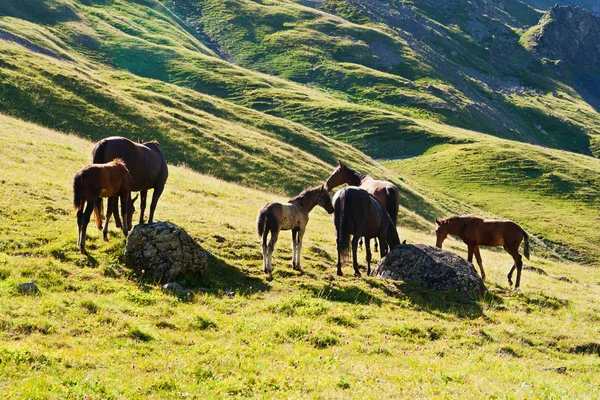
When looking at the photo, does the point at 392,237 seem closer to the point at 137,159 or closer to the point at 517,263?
the point at 517,263

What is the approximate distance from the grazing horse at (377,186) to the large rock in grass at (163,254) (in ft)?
36.0

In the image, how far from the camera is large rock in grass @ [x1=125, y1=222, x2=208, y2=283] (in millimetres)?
14992

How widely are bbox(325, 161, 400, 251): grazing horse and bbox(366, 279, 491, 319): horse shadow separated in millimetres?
6132

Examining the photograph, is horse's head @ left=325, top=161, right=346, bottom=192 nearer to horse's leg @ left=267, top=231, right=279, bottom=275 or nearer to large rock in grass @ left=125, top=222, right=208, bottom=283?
horse's leg @ left=267, top=231, right=279, bottom=275

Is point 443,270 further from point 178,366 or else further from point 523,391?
point 178,366

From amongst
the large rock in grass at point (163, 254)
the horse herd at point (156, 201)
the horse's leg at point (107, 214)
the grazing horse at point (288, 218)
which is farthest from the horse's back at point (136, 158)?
the grazing horse at point (288, 218)

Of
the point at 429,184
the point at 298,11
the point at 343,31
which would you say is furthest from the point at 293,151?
the point at 298,11

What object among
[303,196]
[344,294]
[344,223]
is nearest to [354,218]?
[344,223]

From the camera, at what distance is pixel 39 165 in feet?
87.4

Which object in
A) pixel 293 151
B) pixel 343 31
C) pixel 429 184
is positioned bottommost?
pixel 429 184

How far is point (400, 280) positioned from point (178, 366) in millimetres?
10236

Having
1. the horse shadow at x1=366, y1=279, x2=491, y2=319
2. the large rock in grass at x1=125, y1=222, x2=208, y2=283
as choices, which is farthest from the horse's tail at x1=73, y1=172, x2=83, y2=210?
the horse shadow at x1=366, y1=279, x2=491, y2=319

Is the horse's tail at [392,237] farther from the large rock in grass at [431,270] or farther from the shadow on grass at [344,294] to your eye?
the shadow on grass at [344,294]

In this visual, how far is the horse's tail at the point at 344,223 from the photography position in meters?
18.3
